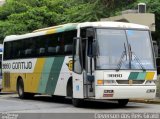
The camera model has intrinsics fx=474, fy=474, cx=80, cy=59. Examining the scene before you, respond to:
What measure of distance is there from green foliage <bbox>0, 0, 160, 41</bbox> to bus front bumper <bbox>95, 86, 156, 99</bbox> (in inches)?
561

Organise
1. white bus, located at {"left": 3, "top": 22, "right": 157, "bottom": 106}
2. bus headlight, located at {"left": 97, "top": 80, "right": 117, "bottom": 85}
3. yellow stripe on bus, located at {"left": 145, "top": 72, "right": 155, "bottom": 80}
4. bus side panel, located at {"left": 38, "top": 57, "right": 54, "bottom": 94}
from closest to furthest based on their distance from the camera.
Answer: bus headlight, located at {"left": 97, "top": 80, "right": 117, "bottom": 85}, white bus, located at {"left": 3, "top": 22, "right": 157, "bottom": 106}, yellow stripe on bus, located at {"left": 145, "top": 72, "right": 155, "bottom": 80}, bus side panel, located at {"left": 38, "top": 57, "right": 54, "bottom": 94}

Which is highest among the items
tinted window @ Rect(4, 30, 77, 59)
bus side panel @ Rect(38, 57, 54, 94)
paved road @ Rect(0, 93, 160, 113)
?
tinted window @ Rect(4, 30, 77, 59)

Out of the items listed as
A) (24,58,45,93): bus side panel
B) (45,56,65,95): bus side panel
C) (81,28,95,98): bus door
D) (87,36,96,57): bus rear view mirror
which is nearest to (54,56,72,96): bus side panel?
(45,56,65,95): bus side panel

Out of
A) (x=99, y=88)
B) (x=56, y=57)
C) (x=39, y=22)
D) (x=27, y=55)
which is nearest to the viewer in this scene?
(x=99, y=88)

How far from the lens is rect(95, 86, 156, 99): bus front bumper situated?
16922mm

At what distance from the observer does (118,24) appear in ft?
59.3

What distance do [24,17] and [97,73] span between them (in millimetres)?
27072

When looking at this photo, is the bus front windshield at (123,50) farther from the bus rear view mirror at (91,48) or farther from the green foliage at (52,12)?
the green foliage at (52,12)

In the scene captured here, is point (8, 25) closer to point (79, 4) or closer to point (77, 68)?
point (79, 4)

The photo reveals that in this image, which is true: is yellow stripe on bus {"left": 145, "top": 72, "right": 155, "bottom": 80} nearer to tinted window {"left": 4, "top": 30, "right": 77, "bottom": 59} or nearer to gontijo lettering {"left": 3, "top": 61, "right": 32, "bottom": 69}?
tinted window {"left": 4, "top": 30, "right": 77, "bottom": 59}

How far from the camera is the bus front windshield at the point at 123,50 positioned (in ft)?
56.8

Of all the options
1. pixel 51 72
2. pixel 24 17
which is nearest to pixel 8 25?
pixel 24 17

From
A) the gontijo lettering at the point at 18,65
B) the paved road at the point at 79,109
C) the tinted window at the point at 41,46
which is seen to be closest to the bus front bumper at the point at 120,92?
the paved road at the point at 79,109

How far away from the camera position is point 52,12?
142 feet
